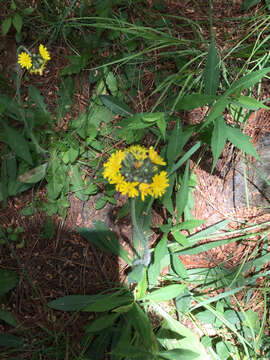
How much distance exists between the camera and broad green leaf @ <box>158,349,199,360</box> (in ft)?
5.80

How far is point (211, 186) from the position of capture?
216 cm

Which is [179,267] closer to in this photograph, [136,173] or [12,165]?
[136,173]

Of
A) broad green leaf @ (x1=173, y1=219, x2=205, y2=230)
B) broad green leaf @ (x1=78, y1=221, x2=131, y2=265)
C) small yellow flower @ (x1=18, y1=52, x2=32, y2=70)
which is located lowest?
broad green leaf @ (x1=78, y1=221, x2=131, y2=265)

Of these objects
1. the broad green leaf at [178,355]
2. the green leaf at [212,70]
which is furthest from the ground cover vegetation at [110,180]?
the green leaf at [212,70]

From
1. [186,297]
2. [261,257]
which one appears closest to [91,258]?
[186,297]

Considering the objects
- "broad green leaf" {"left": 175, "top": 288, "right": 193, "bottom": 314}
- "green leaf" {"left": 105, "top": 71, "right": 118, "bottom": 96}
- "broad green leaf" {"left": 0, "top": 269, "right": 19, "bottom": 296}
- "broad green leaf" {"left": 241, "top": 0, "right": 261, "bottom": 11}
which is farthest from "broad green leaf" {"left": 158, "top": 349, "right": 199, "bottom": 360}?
"broad green leaf" {"left": 241, "top": 0, "right": 261, "bottom": 11}

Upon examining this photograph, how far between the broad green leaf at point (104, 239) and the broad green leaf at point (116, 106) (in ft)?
2.39

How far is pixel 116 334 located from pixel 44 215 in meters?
0.89

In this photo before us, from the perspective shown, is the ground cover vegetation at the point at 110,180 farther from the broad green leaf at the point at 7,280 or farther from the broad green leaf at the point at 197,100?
the broad green leaf at the point at 197,100

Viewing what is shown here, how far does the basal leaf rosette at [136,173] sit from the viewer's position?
4.84 ft

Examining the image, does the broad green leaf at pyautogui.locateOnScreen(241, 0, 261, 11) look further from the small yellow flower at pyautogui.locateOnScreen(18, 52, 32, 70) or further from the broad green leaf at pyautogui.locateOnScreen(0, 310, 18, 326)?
the broad green leaf at pyautogui.locateOnScreen(0, 310, 18, 326)

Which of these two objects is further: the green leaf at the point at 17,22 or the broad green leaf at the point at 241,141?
the green leaf at the point at 17,22

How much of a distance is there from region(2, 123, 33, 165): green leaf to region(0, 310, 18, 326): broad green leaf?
38.9 inches

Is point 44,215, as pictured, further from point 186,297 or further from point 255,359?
point 255,359
